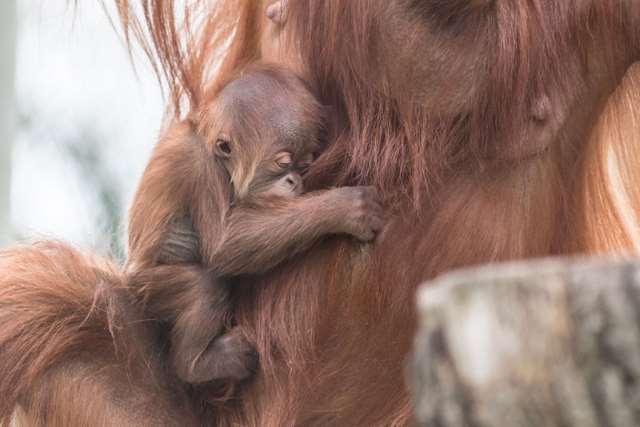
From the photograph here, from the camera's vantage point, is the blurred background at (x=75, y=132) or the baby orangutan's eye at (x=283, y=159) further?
the blurred background at (x=75, y=132)

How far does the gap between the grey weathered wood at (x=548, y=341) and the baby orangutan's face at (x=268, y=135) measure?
1266 mm

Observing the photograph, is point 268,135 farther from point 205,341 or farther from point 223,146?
point 205,341

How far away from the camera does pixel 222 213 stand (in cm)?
220

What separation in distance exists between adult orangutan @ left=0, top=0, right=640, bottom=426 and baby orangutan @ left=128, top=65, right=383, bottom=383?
0.15 feet

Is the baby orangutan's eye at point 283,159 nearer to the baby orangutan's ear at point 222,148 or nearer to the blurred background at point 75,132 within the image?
the baby orangutan's ear at point 222,148

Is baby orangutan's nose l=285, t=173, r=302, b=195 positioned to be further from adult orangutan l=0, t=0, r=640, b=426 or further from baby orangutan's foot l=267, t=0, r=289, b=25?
baby orangutan's foot l=267, t=0, r=289, b=25

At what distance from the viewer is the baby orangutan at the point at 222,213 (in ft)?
7.18

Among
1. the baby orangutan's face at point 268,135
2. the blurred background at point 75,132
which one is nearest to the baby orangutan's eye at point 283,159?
the baby orangutan's face at point 268,135


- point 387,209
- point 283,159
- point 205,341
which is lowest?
point 205,341

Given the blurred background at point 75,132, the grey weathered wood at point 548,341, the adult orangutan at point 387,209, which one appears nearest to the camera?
the grey weathered wood at point 548,341

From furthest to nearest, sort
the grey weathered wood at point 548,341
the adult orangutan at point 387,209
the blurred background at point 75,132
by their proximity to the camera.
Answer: the blurred background at point 75,132, the adult orangutan at point 387,209, the grey weathered wood at point 548,341

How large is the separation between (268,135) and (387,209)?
251mm

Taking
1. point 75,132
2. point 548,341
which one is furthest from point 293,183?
point 75,132

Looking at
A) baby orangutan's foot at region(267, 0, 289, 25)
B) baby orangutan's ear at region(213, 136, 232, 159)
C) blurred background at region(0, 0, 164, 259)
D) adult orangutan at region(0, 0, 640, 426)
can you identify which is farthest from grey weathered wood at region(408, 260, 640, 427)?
blurred background at region(0, 0, 164, 259)
